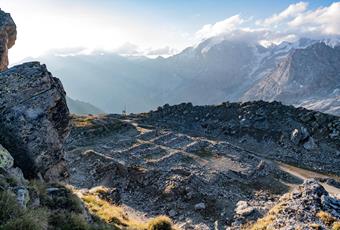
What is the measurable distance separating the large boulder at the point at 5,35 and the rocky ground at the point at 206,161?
1309 centimetres

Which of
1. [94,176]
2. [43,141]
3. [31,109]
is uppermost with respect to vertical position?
[31,109]

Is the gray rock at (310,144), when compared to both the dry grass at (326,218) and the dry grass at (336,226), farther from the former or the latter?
the dry grass at (336,226)

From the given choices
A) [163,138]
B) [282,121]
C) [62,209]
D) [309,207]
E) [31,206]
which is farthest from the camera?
[282,121]

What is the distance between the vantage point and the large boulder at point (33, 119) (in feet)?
65.3

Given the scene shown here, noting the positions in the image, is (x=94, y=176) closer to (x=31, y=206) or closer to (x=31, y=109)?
(x=31, y=109)

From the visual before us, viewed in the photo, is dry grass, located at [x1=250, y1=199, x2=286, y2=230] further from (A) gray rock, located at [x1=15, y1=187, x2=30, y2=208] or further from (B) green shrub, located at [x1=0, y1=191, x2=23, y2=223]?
(B) green shrub, located at [x1=0, y1=191, x2=23, y2=223]

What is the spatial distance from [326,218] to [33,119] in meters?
15.8

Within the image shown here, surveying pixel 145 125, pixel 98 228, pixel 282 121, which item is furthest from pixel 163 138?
pixel 98 228

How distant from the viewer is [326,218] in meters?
18.4

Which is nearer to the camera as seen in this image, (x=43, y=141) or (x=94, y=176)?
(x=43, y=141)

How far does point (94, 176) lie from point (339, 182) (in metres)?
27.2

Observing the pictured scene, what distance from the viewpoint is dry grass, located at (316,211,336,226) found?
18219mm

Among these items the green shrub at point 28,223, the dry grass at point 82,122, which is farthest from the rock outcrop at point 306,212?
the dry grass at point 82,122

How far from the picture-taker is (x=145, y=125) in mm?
74250
